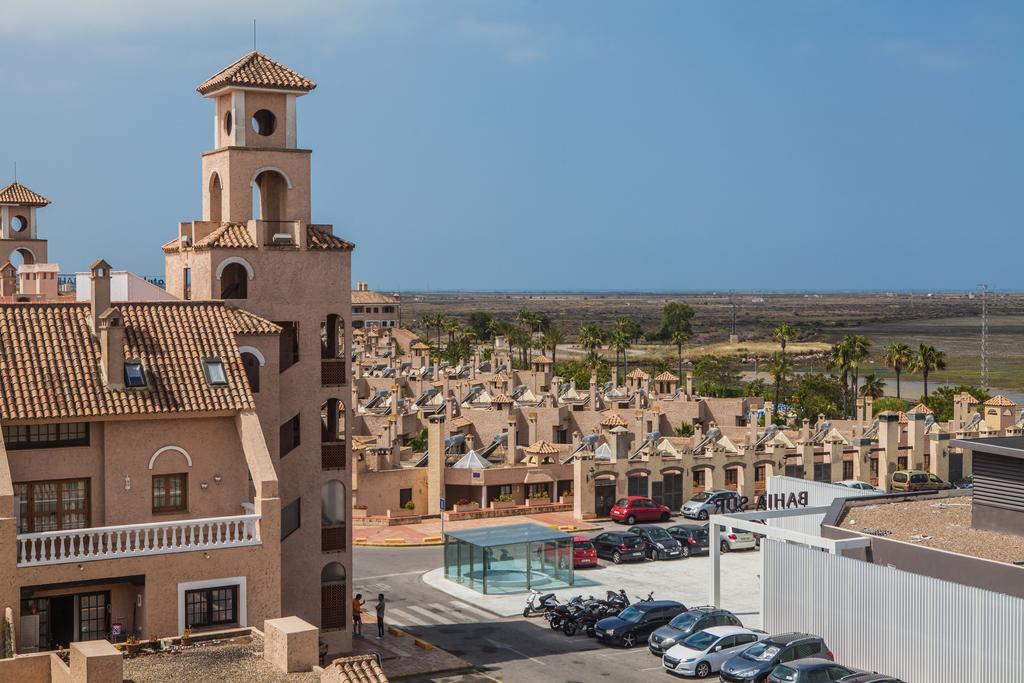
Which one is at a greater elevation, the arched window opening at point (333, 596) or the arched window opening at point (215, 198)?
the arched window opening at point (215, 198)

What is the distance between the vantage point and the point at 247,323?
34906 mm

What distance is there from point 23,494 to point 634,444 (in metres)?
41.4

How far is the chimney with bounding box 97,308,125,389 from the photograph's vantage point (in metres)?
32.0

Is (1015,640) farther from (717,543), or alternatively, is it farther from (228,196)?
(228,196)

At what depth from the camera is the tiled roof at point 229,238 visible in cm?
3631

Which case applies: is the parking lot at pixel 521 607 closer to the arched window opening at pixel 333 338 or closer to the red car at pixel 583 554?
the red car at pixel 583 554

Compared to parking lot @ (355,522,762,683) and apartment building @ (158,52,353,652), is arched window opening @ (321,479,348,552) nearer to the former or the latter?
apartment building @ (158,52,353,652)

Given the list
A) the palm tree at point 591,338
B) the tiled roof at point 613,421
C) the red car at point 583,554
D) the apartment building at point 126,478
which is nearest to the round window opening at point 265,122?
the apartment building at point 126,478

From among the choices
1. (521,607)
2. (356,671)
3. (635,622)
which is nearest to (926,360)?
(521,607)

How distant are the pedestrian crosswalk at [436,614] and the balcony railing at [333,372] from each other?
1031 cm

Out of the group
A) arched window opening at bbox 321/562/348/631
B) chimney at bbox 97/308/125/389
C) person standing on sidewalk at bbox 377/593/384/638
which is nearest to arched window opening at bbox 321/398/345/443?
arched window opening at bbox 321/562/348/631

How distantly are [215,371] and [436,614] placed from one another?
15824 millimetres

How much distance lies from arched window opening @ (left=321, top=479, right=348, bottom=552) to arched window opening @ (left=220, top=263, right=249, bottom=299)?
241 inches

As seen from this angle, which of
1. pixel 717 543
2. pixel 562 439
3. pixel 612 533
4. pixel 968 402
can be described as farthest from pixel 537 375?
pixel 717 543
